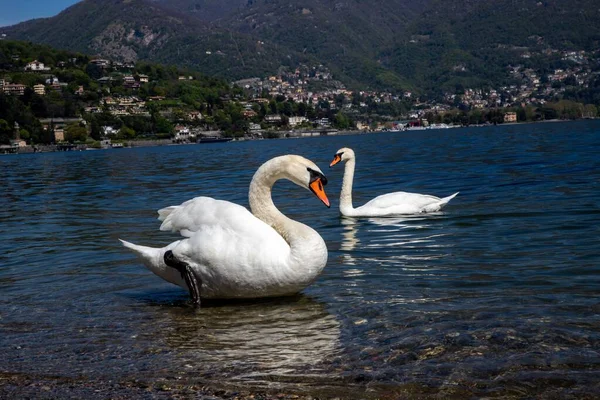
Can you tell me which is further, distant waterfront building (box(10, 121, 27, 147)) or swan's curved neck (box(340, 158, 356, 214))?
distant waterfront building (box(10, 121, 27, 147))

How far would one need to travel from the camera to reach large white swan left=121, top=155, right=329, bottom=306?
667 cm

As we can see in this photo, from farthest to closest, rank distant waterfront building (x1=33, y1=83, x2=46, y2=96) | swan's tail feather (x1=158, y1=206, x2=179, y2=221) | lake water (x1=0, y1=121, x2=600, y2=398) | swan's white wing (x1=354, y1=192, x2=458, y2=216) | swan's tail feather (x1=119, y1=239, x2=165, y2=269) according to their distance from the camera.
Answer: distant waterfront building (x1=33, y1=83, x2=46, y2=96)
swan's white wing (x1=354, y1=192, x2=458, y2=216)
swan's tail feather (x1=158, y1=206, x2=179, y2=221)
swan's tail feather (x1=119, y1=239, x2=165, y2=269)
lake water (x1=0, y1=121, x2=600, y2=398)

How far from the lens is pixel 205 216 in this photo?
23.4 feet

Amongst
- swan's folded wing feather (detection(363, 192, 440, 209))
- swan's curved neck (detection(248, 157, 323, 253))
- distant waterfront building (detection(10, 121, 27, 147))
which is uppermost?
distant waterfront building (detection(10, 121, 27, 147))

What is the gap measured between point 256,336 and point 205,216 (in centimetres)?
150

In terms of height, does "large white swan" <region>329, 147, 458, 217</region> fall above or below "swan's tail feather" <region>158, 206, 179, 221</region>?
below

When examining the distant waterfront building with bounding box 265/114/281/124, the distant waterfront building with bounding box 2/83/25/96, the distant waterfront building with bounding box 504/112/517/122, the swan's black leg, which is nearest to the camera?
the swan's black leg

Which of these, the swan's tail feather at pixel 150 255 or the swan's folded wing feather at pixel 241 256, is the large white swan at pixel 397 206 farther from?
the swan's folded wing feather at pixel 241 256

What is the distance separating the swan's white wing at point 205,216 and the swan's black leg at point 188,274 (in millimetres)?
263

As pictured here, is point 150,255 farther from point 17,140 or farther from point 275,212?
point 17,140

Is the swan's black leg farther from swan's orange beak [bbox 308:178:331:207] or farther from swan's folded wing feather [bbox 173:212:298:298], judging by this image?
swan's orange beak [bbox 308:178:331:207]

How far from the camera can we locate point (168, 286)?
841 cm

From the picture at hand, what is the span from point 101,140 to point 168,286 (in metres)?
139

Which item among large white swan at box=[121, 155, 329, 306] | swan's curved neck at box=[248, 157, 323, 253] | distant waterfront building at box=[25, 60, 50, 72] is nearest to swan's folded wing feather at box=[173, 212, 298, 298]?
large white swan at box=[121, 155, 329, 306]
